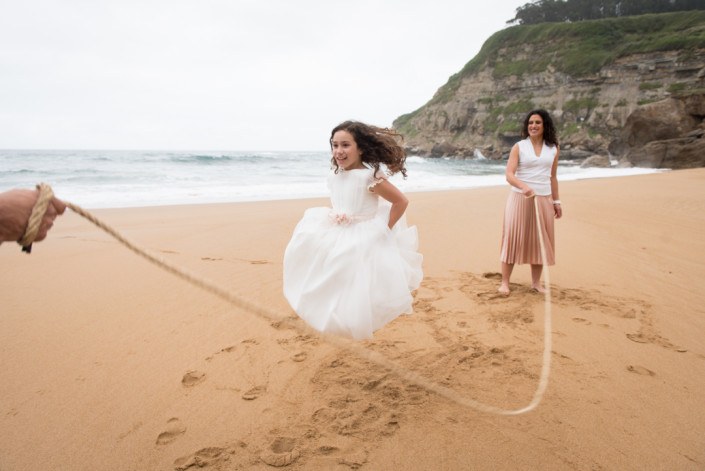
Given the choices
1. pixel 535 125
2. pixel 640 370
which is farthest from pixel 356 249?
pixel 535 125

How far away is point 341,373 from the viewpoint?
304cm

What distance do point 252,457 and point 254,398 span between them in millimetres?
543

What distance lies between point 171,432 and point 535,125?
4.52 metres

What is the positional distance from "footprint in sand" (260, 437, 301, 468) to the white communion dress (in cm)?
66

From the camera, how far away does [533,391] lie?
279cm

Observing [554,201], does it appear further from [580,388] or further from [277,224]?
[277,224]

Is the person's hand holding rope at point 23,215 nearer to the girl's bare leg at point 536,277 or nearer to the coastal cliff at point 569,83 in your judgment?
Result: the girl's bare leg at point 536,277

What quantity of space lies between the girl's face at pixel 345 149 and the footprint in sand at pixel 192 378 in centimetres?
192

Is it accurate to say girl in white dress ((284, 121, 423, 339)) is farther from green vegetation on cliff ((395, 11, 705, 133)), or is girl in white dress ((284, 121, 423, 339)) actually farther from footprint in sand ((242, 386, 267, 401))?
green vegetation on cliff ((395, 11, 705, 133))

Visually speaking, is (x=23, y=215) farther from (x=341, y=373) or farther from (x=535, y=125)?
(x=535, y=125)

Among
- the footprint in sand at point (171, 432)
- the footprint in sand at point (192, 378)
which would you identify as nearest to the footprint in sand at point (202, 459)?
the footprint in sand at point (171, 432)

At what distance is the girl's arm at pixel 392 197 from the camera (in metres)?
2.89

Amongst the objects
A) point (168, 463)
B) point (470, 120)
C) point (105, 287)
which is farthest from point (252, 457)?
point (470, 120)

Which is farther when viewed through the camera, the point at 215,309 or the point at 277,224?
the point at 277,224
